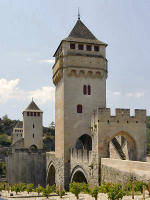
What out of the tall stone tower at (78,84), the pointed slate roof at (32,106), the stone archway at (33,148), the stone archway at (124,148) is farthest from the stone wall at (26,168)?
the stone archway at (124,148)

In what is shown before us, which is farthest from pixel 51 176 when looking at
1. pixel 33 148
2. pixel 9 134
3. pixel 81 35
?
pixel 9 134

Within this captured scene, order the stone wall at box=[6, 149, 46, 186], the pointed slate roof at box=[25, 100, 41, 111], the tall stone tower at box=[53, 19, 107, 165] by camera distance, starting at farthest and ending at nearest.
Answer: the pointed slate roof at box=[25, 100, 41, 111], the stone wall at box=[6, 149, 46, 186], the tall stone tower at box=[53, 19, 107, 165]

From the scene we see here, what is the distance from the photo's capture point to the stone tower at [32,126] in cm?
5166

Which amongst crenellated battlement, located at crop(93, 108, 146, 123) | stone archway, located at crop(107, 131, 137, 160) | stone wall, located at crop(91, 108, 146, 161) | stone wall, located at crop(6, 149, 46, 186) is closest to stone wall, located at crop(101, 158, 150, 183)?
stone wall, located at crop(91, 108, 146, 161)

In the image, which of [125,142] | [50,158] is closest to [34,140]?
[50,158]

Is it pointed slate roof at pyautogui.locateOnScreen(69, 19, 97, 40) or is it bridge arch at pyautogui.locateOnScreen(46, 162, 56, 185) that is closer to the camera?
pointed slate roof at pyautogui.locateOnScreen(69, 19, 97, 40)

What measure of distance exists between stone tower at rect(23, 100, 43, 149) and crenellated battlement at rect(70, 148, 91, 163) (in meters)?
25.7

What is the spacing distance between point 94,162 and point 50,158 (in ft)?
52.4

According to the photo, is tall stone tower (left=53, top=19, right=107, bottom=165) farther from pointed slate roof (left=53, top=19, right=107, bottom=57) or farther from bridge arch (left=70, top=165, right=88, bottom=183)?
bridge arch (left=70, top=165, right=88, bottom=183)

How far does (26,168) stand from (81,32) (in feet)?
67.2

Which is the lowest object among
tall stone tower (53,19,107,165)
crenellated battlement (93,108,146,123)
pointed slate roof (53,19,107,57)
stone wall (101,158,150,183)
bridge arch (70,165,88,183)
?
bridge arch (70,165,88,183)

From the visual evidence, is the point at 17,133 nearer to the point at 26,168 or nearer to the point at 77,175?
the point at 26,168

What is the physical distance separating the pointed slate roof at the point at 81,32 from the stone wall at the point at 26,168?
18.5m

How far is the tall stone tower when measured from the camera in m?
27.9
